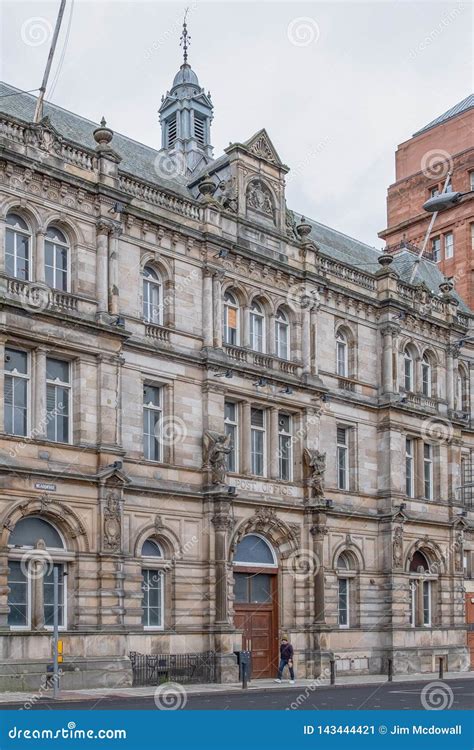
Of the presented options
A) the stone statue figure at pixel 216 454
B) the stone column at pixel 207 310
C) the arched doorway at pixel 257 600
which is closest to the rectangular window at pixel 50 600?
the stone statue figure at pixel 216 454

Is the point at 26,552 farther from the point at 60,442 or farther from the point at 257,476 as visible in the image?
the point at 257,476

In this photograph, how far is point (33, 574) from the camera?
3206 cm

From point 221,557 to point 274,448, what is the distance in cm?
544

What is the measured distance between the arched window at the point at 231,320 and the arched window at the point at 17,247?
9.21 metres

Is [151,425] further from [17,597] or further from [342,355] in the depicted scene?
[342,355]

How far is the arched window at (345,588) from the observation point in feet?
144

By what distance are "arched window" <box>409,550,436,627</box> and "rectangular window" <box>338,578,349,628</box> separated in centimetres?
390

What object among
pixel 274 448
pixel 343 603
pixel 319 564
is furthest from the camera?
pixel 343 603

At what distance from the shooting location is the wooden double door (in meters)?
39.5

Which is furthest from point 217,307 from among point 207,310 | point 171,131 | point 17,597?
point 171,131

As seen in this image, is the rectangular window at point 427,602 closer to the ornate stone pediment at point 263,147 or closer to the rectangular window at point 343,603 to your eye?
the rectangular window at point 343,603

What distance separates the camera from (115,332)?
34.9 m

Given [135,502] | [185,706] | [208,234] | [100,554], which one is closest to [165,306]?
[208,234]

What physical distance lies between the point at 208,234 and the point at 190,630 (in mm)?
13643
